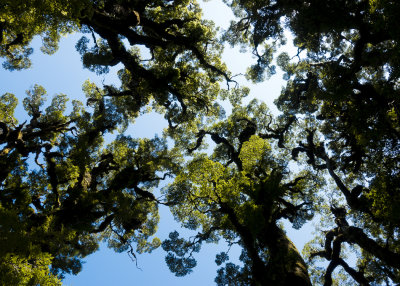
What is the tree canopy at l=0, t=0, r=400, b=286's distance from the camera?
9695 millimetres

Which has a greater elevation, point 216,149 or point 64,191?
point 216,149

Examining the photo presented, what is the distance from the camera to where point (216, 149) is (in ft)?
58.4

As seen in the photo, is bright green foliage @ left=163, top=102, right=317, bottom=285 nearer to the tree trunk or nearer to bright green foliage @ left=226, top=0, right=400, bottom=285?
the tree trunk

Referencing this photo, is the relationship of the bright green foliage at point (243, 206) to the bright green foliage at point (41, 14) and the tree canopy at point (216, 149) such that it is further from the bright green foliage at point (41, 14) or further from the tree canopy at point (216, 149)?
the bright green foliage at point (41, 14)

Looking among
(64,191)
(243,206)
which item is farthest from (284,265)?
(64,191)

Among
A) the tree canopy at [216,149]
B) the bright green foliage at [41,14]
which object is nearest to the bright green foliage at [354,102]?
the tree canopy at [216,149]

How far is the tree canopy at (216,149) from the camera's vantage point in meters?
9.70

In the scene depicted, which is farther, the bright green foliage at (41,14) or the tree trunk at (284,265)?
the tree trunk at (284,265)

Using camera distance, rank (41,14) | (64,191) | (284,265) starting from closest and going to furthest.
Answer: (41,14), (284,265), (64,191)

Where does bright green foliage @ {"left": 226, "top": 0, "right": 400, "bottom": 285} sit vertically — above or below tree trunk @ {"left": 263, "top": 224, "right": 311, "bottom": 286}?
above

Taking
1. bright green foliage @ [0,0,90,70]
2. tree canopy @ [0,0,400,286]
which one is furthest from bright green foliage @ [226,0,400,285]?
bright green foliage @ [0,0,90,70]

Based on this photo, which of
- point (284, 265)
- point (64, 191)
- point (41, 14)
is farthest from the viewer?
point (64, 191)

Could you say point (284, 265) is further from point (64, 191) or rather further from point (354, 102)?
point (64, 191)

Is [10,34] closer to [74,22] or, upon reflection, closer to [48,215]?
[74,22]
